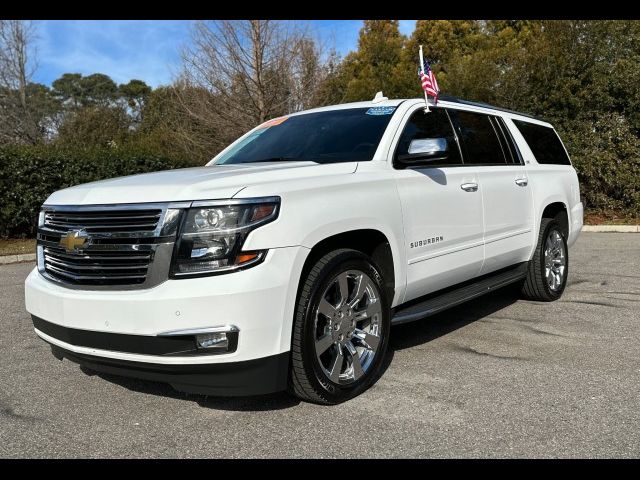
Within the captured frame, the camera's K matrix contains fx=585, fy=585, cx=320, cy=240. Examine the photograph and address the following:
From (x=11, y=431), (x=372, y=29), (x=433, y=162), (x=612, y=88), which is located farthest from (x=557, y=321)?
(x=372, y=29)

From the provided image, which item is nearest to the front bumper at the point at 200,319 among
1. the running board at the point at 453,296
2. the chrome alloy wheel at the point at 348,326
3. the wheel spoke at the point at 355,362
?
the chrome alloy wheel at the point at 348,326

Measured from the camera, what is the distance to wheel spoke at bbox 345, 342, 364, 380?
349 centimetres

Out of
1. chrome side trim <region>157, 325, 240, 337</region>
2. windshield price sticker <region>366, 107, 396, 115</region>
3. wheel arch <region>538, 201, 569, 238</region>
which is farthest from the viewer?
wheel arch <region>538, 201, 569, 238</region>

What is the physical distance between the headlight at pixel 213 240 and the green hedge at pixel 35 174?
10.1 m

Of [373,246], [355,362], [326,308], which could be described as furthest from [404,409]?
[373,246]

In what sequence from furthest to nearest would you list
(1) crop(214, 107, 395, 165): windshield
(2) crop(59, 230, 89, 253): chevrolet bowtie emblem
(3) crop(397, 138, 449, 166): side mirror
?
1. (1) crop(214, 107, 395, 165): windshield
2. (3) crop(397, 138, 449, 166): side mirror
3. (2) crop(59, 230, 89, 253): chevrolet bowtie emblem

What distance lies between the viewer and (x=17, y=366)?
4219mm

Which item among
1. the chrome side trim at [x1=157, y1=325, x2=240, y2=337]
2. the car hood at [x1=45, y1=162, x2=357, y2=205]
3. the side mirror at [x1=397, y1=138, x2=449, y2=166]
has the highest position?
the side mirror at [x1=397, y1=138, x2=449, y2=166]

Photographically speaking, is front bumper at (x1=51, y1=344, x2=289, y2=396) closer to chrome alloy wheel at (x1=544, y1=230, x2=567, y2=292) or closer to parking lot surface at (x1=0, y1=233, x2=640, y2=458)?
parking lot surface at (x1=0, y1=233, x2=640, y2=458)

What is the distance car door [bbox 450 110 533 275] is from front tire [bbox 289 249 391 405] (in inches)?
61.4

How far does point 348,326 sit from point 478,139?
2377mm

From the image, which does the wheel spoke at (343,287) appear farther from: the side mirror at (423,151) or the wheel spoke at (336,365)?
the side mirror at (423,151)

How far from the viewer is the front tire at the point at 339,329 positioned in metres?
3.12

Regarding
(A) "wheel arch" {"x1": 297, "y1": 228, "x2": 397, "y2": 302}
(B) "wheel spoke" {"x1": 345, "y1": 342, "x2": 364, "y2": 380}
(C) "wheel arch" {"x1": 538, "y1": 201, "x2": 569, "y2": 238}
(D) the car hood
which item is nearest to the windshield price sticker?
(D) the car hood
